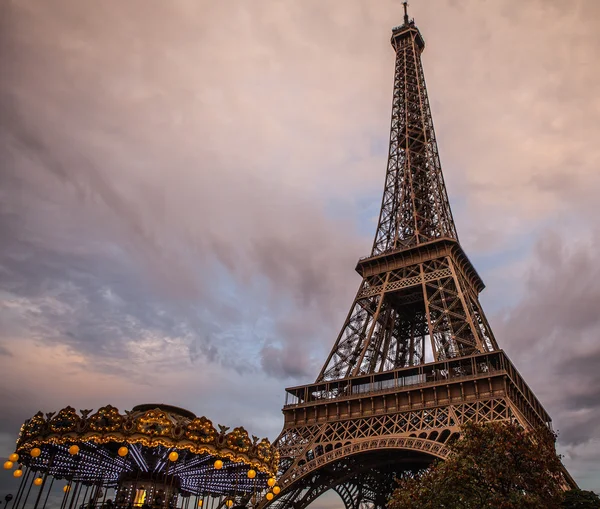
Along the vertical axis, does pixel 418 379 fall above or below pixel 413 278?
below

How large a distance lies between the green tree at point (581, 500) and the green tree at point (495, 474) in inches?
104

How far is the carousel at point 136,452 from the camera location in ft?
60.6

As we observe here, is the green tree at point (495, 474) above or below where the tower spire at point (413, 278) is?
below

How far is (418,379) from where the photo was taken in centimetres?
3150

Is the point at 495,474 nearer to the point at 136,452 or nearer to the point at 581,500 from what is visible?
the point at 581,500

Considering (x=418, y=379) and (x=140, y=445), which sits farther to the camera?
(x=418, y=379)

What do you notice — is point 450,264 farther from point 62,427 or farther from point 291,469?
point 62,427

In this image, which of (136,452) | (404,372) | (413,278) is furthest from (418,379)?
(136,452)

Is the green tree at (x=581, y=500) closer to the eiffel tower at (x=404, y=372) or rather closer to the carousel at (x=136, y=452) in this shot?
the eiffel tower at (x=404, y=372)

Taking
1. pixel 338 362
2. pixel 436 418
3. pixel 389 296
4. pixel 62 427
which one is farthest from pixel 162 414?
pixel 389 296

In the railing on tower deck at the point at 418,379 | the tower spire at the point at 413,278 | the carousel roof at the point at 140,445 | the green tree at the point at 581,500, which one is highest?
the tower spire at the point at 413,278

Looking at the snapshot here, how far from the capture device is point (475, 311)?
37.6 m

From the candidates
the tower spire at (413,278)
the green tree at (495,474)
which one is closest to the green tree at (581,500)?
the green tree at (495,474)

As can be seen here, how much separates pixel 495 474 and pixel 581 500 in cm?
585
